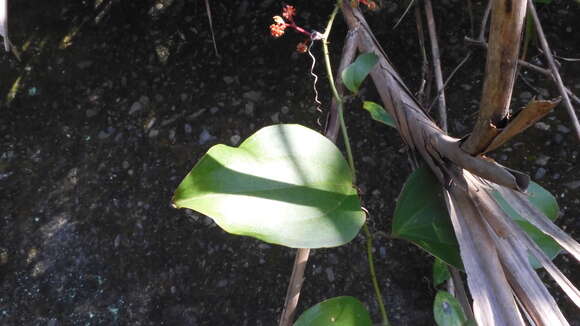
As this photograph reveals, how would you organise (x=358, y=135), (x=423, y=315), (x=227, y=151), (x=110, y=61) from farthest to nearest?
(x=110, y=61)
(x=358, y=135)
(x=423, y=315)
(x=227, y=151)

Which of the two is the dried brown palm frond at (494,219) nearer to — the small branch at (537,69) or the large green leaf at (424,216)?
the large green leaf at (424,216)

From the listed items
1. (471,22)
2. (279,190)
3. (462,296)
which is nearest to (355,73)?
(279,190)

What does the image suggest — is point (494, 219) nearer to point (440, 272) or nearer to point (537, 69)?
point (440, 272)

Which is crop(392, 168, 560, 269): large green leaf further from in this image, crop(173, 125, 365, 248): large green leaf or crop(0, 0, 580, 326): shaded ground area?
crop(0, 0, 580, 326): shaded ground area

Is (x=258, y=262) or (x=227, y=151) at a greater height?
(x=227, y=151)

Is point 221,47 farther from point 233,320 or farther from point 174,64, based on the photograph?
point 233,320

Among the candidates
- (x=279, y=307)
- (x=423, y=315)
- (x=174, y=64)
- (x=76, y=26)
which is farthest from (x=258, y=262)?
(x=76, y=26)

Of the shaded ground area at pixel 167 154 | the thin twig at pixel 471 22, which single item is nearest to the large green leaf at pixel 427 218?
the shaded ground area at pixel 167 154
